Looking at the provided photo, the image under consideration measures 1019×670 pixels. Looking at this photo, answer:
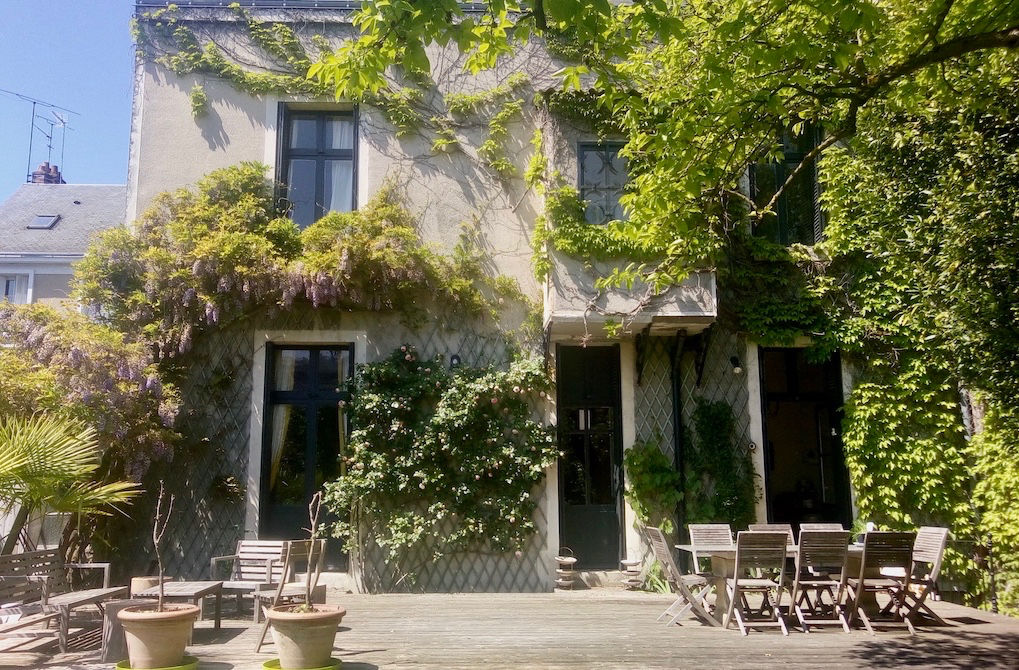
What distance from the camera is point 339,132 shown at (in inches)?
385

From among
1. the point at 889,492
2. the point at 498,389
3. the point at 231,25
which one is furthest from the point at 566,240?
the point at 231,25

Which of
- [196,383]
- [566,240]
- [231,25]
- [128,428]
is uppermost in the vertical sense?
[231,25]

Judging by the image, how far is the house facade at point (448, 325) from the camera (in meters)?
8.65

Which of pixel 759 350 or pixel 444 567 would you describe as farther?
pixel 759 350

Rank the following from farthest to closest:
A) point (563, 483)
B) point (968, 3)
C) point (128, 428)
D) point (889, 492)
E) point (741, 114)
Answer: point (563, 483), point (889, 492), point (128, 428), point (741, 114), point (968, 3)

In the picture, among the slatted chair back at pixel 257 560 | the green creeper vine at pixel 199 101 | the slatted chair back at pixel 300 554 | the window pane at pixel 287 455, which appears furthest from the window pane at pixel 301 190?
the slatted chair back at pixel 300 554

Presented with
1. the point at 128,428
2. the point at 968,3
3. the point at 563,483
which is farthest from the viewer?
the point at 563,483

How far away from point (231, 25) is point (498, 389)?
5635 millimetres

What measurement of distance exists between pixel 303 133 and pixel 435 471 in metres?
4.58

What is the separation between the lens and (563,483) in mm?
9078

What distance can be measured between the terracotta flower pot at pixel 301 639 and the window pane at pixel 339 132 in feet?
21.2

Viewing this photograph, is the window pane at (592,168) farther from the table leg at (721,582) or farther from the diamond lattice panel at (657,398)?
the table leg at (721,582)

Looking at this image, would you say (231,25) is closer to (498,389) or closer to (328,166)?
(328,166)

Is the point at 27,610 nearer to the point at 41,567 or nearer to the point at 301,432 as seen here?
the point at 41,567
